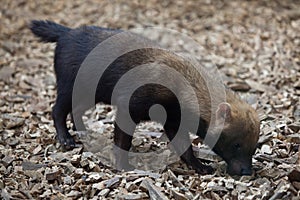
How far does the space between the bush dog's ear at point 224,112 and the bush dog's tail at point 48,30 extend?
2355mm

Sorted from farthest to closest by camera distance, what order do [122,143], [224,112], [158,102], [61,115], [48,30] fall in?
[48,30] → [61,115] → [122,143] → [158,102] → [224,112]

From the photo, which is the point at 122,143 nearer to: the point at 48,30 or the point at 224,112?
the point at 224,112

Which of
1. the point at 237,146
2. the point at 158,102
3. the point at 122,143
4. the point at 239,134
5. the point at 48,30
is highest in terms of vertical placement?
the point at 48,30

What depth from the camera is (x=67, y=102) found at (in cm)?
720

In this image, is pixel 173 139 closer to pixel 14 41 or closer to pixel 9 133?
pixel 9 133

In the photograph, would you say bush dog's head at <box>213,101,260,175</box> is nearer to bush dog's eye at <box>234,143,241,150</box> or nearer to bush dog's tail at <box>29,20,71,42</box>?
bush dog's eye at <box>234,143,241,150</box>

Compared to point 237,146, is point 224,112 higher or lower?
higher

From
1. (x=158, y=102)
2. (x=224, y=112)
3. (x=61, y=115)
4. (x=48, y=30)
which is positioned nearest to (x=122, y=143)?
(x=158, y=102)

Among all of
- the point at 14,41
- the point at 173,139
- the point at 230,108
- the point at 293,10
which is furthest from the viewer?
the point at 293,10

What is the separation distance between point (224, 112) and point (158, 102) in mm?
759

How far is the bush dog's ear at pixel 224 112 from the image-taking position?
6.11 metres

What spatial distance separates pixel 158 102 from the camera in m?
6.46

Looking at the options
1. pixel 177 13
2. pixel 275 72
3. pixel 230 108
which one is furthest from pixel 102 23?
pixel 230 108

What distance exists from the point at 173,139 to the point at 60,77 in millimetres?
1579
